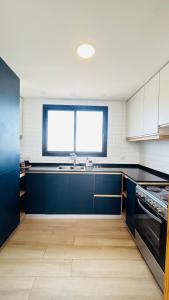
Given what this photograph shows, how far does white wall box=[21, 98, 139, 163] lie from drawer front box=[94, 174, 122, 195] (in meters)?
0.70

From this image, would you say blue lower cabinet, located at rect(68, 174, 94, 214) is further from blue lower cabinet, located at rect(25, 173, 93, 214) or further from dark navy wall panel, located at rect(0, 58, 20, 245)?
dark navy wall panel, located at rect(0, 58, 20, 245)

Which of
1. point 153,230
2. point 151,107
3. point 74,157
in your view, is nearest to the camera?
point 153,230

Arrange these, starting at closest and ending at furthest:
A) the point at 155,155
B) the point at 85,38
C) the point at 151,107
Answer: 1. the point at 85,38
2. the point at 151,107
3. the point at 155,155

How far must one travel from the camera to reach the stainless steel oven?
1643mm

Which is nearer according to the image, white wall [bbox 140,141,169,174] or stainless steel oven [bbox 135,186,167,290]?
stainless steel oven [bbox 135,186,167,290]

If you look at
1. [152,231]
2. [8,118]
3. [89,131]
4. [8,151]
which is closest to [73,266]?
[152,231]

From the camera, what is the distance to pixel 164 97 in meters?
2.15

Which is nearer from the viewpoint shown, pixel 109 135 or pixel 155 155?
pixel 155 155

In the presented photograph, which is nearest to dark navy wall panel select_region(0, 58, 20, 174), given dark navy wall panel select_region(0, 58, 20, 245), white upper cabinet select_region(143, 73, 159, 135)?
dark navy wall panel select_region(0, 58, 20, 245)

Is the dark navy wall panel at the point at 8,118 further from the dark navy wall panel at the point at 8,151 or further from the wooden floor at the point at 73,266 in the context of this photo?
the wooden floor at the point at 73,266

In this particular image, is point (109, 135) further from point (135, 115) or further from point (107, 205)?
point (107, 205)

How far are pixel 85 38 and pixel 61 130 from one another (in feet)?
7.74

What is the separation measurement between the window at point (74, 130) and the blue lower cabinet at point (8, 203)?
133 centimetres

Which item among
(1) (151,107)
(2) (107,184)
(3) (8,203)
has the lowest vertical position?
(3) (8,203)
